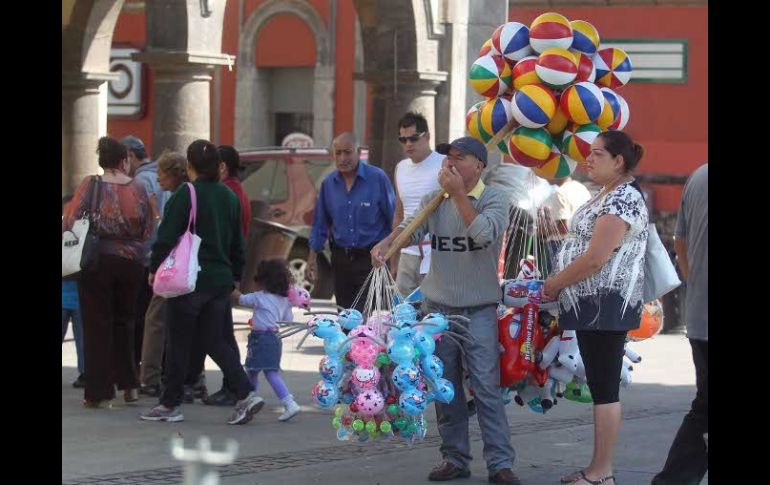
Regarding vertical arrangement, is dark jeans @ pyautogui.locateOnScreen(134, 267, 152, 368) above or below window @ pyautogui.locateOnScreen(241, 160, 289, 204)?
below

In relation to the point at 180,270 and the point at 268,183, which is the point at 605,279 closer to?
the point at 180,270

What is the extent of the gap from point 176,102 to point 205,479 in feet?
34.2

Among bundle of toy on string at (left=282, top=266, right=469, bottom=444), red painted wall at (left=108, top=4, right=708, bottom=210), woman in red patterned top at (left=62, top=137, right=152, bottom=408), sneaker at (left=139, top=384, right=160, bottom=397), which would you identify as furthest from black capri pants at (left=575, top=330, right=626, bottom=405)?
red painted wall at (left=108, top=4, right=708, bottom=210)

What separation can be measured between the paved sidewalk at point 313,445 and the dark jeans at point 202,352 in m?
0.20

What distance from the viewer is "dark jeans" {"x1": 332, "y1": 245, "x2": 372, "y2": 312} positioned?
1088cm

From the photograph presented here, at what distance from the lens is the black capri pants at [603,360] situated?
25.5 ft

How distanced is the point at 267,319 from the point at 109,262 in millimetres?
1126

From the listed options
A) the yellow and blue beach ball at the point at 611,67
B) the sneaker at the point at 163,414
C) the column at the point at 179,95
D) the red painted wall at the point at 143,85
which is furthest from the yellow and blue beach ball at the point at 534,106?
the red painted wall at the point at 143,85

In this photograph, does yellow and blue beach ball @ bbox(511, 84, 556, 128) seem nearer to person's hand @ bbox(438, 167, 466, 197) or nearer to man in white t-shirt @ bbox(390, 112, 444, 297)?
person's hand @ bbox(438, 167, 466, 197)

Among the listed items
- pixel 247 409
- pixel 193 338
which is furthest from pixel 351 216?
pixel 247 409

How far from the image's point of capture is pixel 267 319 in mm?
10516

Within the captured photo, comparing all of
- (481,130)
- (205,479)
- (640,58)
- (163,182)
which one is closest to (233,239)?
(163,182)

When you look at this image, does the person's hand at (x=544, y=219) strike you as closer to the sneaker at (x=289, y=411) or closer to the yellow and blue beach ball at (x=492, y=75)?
the yellow and blue beach ball at (x=492, y=75)
